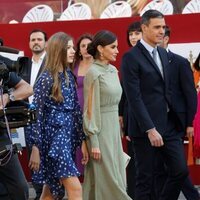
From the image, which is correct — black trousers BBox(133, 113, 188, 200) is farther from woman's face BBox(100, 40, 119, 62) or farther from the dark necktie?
woman's face BBox(100, 40, 119, 62)

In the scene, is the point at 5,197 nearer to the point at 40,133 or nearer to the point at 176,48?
the point at 40,133

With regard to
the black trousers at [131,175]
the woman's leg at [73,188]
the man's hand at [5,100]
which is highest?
the man's hand at [5,100]

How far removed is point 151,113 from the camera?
612 cm

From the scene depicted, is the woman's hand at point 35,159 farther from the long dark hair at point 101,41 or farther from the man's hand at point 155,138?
the long dark hair at point 101,41

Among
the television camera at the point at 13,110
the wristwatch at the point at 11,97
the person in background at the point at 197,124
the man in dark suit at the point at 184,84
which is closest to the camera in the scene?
the television camera at the point at 13,110

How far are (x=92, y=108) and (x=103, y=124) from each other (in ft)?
0.68

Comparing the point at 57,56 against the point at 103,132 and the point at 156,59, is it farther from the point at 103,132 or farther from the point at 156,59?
the point at 156,59

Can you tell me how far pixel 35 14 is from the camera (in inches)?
358

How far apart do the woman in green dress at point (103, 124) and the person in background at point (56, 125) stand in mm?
380

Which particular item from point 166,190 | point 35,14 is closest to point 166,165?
point 166,190

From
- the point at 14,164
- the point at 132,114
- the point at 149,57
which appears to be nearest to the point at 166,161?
the point at 132,114

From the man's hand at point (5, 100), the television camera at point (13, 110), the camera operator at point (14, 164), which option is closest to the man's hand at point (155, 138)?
the camera operator at point (14, 164)

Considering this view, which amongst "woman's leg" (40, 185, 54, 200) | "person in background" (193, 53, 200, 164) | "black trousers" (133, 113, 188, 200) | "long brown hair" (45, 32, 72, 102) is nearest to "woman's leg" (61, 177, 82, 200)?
"woman's leg" (40, 185, 54, 200)

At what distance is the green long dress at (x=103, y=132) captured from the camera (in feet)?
19.9
